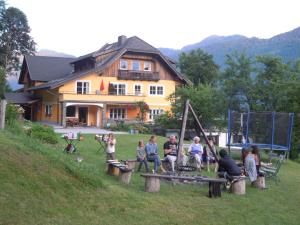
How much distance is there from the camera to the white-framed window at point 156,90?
4388 centimetres

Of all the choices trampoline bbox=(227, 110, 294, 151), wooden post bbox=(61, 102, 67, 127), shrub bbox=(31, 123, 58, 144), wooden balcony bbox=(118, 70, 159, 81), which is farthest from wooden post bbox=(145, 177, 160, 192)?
wooden balcony bbox=(118, 70, 159, 81)

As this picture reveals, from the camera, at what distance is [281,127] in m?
19.2

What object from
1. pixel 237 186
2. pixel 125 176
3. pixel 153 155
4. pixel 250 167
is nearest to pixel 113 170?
pixel 125 176

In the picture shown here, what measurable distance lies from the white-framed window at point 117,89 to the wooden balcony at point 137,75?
0.80 meters

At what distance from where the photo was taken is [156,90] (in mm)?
44062

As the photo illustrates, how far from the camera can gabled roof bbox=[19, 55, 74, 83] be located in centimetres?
4762

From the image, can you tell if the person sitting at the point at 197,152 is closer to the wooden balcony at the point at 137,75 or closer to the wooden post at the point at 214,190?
the wooden post at the point at 214,190

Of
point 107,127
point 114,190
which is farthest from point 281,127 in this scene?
point 107,127

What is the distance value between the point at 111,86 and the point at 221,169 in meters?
30.9

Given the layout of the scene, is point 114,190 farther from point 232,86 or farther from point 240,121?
point 232,86

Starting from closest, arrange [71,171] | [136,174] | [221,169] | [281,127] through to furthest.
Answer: [71,171]
[221,169]
[136,174]
[281,127]

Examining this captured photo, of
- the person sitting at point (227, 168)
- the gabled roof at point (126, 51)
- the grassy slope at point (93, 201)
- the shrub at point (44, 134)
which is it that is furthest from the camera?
the gabled roof at point (126, 51)

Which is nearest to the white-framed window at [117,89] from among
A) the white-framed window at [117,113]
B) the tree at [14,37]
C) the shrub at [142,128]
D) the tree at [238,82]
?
the white-framed window at [117,113]

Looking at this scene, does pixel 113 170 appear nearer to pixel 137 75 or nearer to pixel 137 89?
pixel 137 75
